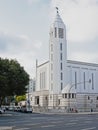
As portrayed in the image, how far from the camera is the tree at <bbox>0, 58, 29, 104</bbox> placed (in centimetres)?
5975

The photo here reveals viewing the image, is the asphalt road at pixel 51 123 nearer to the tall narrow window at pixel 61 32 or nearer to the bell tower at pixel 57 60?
the bell tower at pixel 57 60

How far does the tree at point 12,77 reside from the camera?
196ft

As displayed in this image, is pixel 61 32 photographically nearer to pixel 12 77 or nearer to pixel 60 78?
pixel 60 78

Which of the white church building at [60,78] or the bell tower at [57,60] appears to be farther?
the bell tower at [57,60]

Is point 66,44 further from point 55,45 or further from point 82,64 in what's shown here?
point 82,64

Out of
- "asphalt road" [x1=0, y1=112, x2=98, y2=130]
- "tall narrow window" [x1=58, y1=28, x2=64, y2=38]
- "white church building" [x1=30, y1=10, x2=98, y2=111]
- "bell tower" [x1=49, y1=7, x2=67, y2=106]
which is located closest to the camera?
"asphalt road" [x1=0, y1=112, x2=98, y2=130]

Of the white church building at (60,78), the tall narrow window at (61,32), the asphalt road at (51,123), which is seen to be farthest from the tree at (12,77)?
the tall narrow window at (61,32)

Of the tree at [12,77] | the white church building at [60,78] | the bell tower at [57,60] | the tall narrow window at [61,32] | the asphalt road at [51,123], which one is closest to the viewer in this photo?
the asphalt road at [51,123]

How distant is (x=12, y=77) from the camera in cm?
6253

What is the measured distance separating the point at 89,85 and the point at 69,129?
104m

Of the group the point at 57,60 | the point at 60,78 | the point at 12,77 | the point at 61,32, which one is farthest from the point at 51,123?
the point at 61,32

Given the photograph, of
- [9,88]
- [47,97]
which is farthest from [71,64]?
[9,88]

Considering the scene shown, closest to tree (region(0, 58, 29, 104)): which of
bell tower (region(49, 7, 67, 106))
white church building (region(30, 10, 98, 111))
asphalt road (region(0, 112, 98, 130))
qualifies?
asphalt road (region(0, 112, 98, 130))

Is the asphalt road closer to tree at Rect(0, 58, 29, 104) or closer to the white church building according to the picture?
tree at Rect(0, 58, 29, 104)
